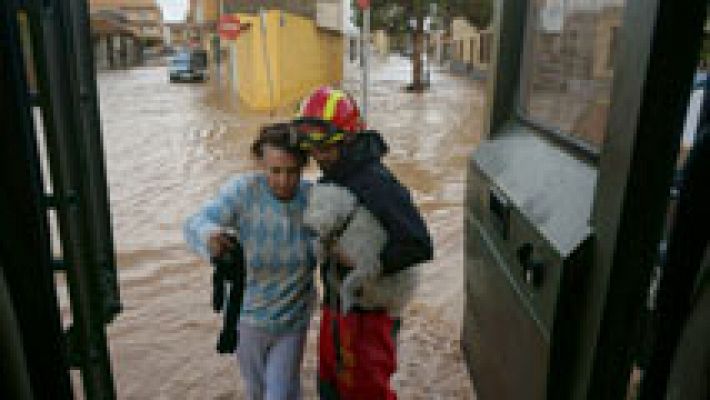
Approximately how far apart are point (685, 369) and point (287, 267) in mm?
1550

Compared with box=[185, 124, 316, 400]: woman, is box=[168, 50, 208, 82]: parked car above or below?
above

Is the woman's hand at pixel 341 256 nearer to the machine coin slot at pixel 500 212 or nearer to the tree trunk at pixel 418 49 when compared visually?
the machine coin slot at pixel 500 212

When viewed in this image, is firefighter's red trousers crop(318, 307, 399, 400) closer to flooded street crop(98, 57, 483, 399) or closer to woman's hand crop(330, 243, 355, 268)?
woman's hand crop(330, 243, 355, 268)

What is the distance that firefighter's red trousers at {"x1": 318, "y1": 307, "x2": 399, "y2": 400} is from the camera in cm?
249

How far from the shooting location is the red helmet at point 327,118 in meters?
2.30

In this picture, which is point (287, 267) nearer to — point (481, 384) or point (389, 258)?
point (389, 258)

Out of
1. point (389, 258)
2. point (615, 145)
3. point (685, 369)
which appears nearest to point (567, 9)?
point (615, 145)

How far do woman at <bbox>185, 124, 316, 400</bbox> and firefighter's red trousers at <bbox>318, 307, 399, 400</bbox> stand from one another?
6.5 inches

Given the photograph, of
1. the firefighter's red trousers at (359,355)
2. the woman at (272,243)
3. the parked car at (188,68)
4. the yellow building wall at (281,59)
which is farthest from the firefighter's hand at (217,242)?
the parked car at (188,68)

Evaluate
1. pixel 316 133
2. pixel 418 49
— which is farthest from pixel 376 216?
pixel 418 49

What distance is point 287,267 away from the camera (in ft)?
8.02

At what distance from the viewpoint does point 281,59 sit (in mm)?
16453

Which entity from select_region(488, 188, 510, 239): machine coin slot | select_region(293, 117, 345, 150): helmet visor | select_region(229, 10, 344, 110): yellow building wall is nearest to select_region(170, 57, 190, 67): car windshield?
select_region(229, 10, 344, 110): yellow building wall

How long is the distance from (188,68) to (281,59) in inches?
478
